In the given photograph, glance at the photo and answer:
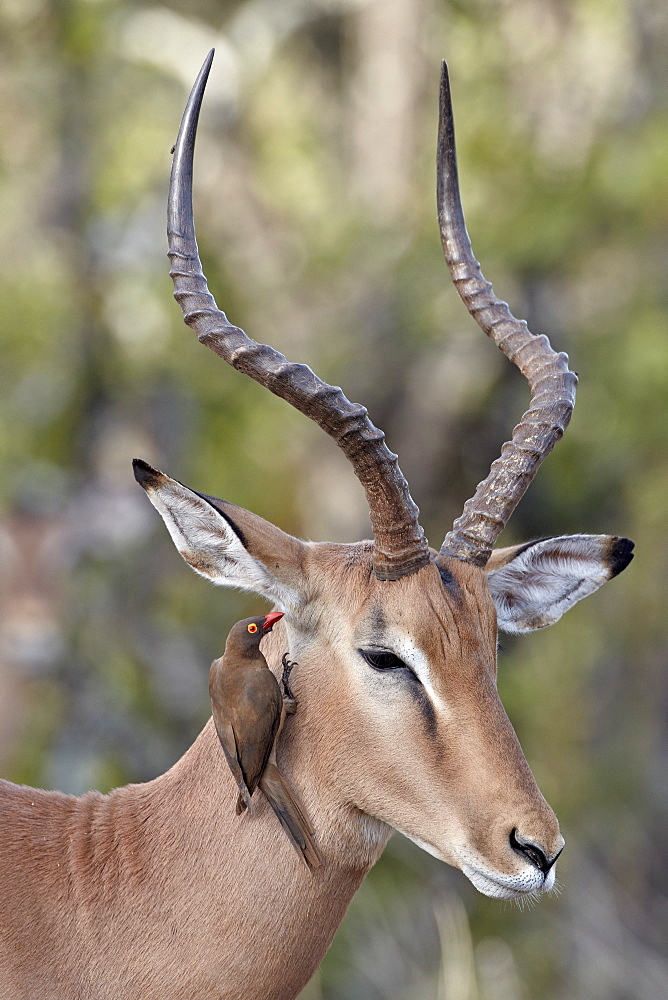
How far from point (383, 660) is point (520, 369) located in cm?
151

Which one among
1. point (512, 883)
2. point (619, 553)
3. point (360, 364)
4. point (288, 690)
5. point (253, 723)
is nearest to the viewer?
point (512, 883)

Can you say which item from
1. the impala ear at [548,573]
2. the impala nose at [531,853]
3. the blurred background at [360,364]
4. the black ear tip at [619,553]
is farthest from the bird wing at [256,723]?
the blurred background at [360,364]

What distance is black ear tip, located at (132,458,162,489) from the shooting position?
12.6 ft

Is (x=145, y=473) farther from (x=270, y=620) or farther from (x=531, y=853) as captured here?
(x=531, y=853)

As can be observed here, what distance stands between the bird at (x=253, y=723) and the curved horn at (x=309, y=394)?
491 millimetres

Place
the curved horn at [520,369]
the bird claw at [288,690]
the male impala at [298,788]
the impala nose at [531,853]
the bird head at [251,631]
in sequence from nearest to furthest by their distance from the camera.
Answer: the impala nose at [531,853] < the male impala at [298,788] < the bird head at [251,631] < the bird claw at [288,690] < the curved horn at [520,369]

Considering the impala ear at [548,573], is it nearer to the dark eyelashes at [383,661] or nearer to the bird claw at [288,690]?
the dark eyelashes at [383,661]

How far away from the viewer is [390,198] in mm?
18078

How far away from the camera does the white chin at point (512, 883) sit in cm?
364

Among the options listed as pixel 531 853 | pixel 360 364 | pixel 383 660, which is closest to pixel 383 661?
pixel 383 660

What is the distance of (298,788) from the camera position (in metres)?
4.03

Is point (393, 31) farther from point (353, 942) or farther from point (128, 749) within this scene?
point (353, 942)

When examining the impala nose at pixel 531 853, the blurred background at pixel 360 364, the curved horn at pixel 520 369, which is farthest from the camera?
the blurred background at pixel 360 364

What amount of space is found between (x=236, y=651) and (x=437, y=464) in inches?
454
